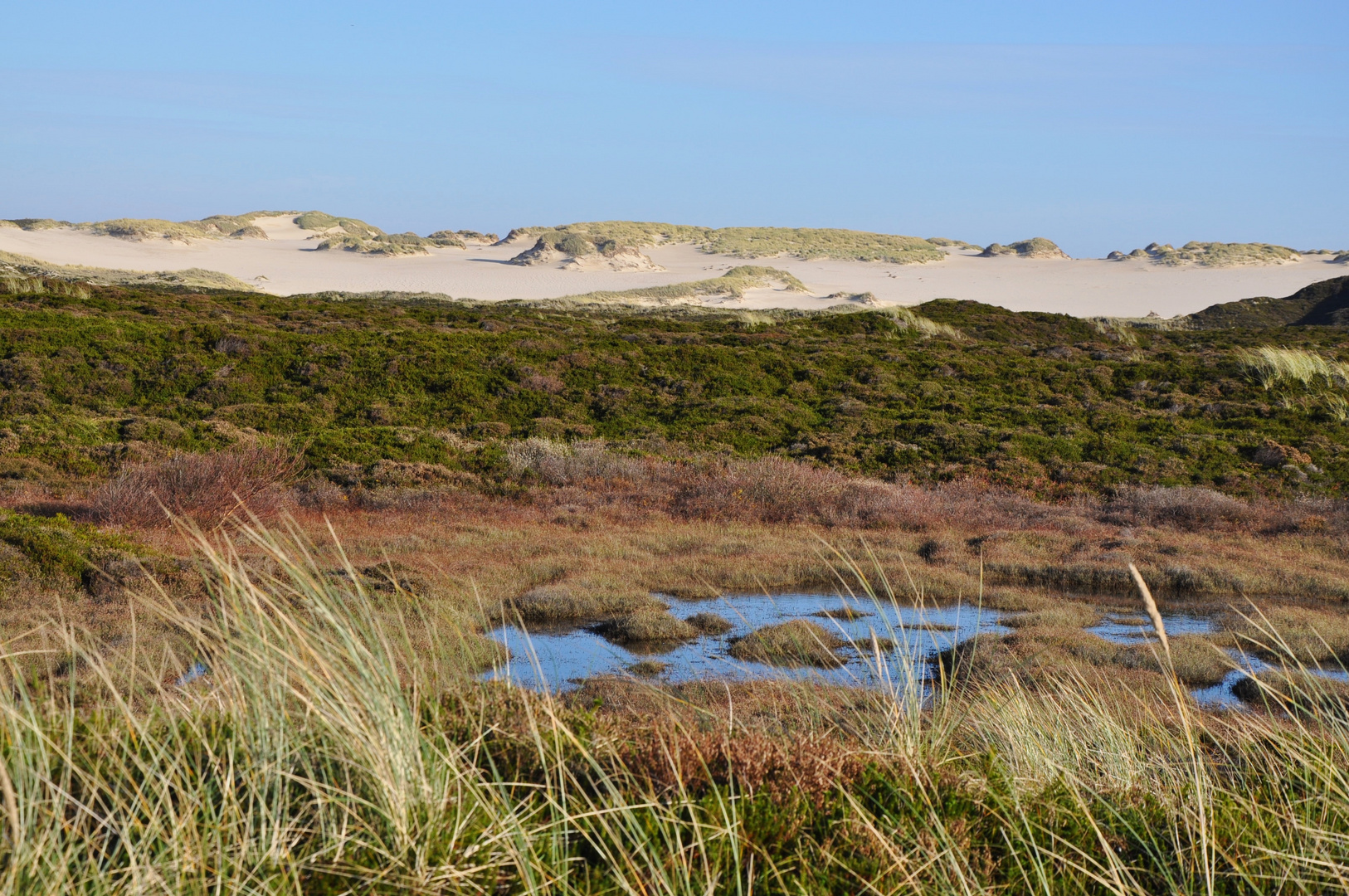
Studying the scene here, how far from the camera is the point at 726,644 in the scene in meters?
7.61

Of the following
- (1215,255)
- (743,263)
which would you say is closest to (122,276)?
(743,263)

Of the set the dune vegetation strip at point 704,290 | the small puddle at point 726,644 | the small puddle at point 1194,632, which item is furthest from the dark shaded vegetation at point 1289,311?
the small puddle at point 726,644

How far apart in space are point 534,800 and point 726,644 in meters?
4.79

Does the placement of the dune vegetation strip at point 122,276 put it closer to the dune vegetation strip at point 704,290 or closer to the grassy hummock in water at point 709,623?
the dune vegetation strip at point 704,290

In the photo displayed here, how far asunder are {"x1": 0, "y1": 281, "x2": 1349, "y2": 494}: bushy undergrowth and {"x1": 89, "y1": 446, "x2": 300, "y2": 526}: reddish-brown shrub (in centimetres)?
163

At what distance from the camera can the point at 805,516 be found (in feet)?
41.0

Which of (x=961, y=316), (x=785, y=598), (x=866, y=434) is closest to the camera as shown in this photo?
(x=785, y=598)

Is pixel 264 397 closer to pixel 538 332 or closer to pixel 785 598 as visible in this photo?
pixel 538 332

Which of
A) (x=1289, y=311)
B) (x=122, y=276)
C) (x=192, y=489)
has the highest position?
(x=1289, y=311)

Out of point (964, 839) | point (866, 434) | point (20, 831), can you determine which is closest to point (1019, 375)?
point (866, 434)

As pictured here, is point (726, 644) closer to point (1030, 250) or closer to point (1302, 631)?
point (1302, 631)

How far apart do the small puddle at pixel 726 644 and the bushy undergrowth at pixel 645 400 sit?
611 centimetres

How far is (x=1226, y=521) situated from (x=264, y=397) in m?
15.1

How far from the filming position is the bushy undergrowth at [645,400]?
14641 millimetres
